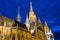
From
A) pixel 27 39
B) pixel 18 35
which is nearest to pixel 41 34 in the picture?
pixel 27 39

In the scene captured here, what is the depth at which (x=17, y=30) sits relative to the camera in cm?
1381

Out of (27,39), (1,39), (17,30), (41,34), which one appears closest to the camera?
(1,39)

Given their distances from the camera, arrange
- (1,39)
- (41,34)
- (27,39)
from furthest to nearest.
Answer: (41,34)
(27,39)
(1,39)

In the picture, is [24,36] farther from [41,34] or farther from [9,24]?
[41,34]

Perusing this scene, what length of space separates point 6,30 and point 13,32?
53cm

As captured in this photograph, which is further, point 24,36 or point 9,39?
point 24,36

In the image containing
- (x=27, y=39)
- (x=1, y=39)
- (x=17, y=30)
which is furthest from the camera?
(x=27, y=39)

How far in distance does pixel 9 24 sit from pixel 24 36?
1.55 metres

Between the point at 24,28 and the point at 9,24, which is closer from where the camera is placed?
the point at 9,24

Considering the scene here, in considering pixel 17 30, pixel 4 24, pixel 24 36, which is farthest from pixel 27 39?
pixel 4 24

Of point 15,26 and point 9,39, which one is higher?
point 15,26

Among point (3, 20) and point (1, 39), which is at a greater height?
point (3, 20)

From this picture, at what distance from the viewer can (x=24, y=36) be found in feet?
47.5

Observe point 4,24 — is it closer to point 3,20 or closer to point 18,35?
point 3,20
